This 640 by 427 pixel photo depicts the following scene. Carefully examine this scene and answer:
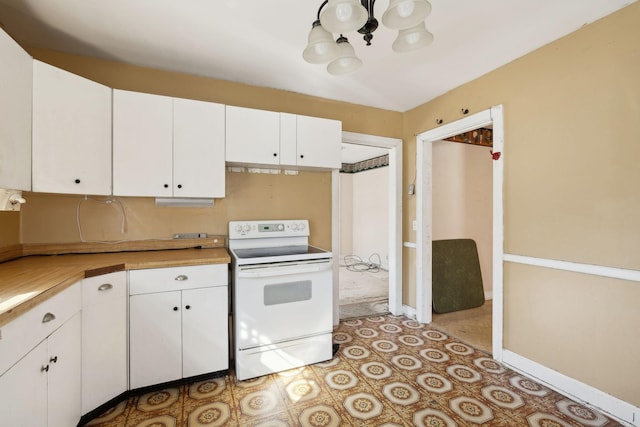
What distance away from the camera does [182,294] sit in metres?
1.90

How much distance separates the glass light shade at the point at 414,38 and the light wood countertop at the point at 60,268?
5.58ft

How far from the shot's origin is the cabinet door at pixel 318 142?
254 cm

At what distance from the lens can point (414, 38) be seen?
4.49ft

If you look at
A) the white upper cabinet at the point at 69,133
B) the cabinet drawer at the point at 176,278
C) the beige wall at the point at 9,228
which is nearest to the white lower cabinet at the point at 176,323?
the cabinet drawer at the point at 176,278

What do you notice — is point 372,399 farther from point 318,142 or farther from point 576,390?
point 318,142

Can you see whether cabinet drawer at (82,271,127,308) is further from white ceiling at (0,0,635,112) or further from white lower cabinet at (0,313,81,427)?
white ceiling at (0,0,635,112)

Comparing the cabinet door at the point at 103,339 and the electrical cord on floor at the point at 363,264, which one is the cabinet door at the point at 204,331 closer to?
the cabinet door at the point at 103,339

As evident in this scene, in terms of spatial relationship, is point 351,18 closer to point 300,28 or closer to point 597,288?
point 300,28

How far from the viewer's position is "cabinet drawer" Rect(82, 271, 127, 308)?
1.59 m

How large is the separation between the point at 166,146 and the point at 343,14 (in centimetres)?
160

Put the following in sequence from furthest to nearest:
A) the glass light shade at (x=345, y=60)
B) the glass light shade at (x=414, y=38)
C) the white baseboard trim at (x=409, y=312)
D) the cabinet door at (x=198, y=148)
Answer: the white baseboard trim at (x=409, y=312), the cabinet door at (x=198, y=148), the glass light shade at (x=345, y=60), the glass light shade at (x=414, y=38)

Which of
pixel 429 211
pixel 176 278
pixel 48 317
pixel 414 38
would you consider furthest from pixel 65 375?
pixel 429 211

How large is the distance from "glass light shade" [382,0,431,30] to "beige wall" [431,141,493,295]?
8.33ft

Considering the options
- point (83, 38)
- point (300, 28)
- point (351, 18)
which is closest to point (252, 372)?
point (351, 18)
